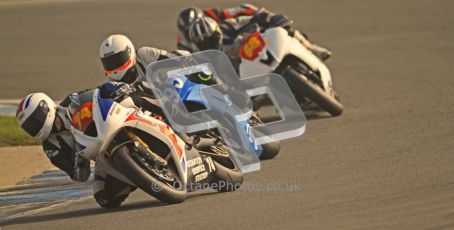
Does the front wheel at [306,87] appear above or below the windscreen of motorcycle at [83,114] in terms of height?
below

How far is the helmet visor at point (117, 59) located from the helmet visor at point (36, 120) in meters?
1.01

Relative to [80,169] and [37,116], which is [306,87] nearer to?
[80,169]

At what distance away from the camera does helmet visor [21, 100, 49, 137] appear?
10.7 metres

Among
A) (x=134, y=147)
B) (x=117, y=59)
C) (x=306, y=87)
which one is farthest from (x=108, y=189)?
(x=306, y=87)

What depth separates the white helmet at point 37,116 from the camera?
10711mm

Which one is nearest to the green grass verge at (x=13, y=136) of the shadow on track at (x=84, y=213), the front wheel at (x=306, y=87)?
the front wheel at (x=306, y=87)

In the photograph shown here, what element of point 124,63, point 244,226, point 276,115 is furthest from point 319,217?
point 276,115

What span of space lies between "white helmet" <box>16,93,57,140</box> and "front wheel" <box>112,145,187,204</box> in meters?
1.01

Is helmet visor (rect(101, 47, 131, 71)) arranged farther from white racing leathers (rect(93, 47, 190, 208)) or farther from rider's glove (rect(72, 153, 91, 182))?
rider's glove (rect(72, 153, 91, 182))

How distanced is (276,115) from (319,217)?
656cm

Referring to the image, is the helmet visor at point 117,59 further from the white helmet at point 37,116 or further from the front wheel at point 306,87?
the front wheel at point 306,87

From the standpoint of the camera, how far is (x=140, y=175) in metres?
9.91

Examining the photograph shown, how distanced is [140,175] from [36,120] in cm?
134

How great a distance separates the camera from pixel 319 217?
9188 millimetres
